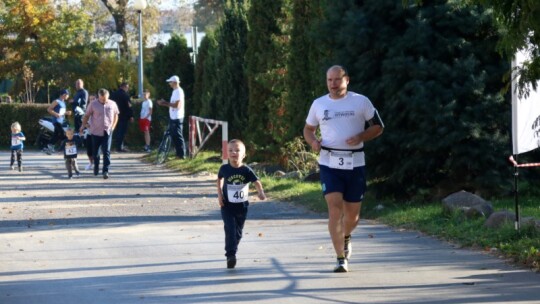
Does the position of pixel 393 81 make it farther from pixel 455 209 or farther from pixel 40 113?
pixel 40 113

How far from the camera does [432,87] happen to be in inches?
600

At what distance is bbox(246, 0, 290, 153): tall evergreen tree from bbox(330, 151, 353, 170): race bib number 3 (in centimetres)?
1378

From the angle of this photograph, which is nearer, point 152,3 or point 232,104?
point 232,104

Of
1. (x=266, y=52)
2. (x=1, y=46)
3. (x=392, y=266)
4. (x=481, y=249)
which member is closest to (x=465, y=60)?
(x=481, y=249)

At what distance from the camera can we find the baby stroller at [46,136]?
3288cm

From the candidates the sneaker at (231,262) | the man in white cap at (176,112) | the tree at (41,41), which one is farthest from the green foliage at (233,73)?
the sneaker at (231,262)

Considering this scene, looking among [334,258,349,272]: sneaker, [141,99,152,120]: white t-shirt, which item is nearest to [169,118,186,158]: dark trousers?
[141,99,152,120]: white t-shirt

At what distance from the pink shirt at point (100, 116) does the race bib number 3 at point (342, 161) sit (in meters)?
13.3

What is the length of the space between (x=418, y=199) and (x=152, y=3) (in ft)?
160

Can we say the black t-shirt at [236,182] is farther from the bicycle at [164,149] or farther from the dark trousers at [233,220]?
the bicycle at [164,149]

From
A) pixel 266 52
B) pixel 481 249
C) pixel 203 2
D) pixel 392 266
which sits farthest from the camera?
pixel 203 2

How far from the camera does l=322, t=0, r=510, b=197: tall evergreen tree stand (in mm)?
15242

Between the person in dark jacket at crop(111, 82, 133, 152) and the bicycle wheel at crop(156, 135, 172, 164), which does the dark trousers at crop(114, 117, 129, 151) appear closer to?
the person in dark jacket at crop(111, 82, 133, 152)

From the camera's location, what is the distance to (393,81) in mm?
15578
